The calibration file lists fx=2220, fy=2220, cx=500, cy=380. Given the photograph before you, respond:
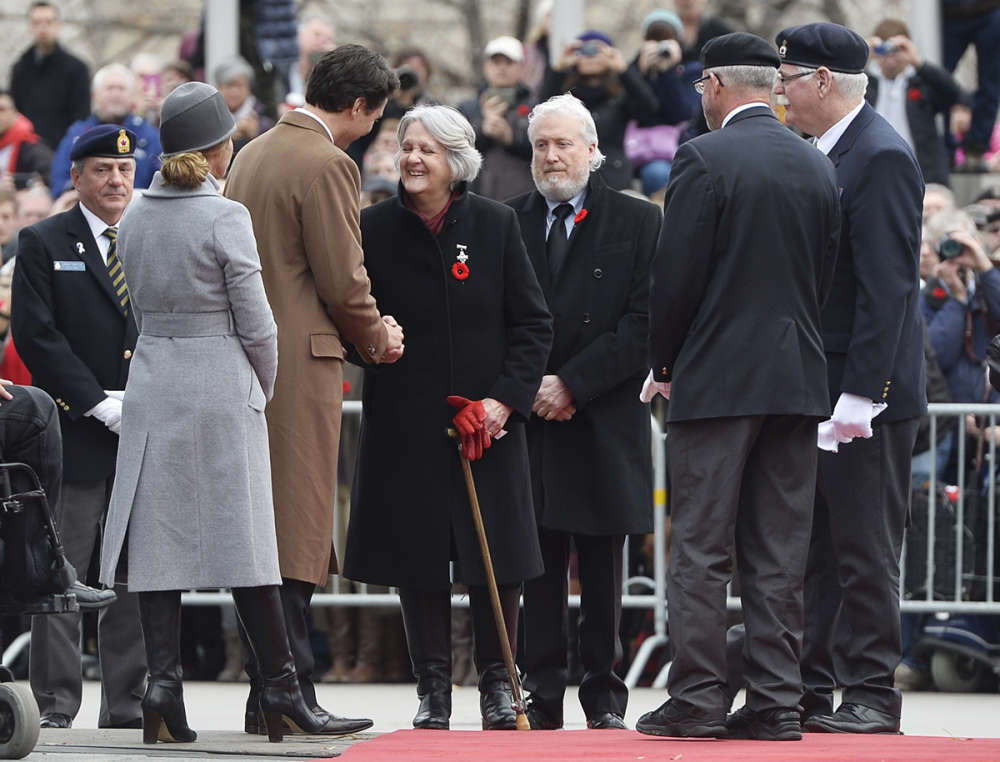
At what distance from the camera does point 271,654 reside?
695 cm

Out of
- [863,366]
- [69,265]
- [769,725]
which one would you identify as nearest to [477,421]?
[863,366]

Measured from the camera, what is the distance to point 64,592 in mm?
6828

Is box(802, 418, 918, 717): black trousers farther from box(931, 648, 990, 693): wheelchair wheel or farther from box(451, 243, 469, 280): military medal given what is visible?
box(931, 648, 990, 693): wheelchair wheel

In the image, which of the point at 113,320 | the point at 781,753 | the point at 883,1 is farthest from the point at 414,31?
the point at 781,753

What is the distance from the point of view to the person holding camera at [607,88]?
12.2 meters

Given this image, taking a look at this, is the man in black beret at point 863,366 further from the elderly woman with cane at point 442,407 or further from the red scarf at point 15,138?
the red scarf at point 15,138

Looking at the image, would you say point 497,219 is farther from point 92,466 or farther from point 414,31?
point 414,31

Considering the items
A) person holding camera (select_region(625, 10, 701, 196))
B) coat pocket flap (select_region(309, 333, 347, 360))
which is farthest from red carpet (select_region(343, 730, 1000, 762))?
person holding camera (select_region(625, 10, 701, 196))

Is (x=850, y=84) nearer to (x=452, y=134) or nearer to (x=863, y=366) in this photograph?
(x=863, y=366)

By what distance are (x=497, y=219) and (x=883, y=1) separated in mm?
23225

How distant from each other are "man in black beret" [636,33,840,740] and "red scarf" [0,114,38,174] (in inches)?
337

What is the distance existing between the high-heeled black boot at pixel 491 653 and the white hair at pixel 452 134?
1471 mm

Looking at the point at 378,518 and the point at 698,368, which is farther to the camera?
the point at 378,518

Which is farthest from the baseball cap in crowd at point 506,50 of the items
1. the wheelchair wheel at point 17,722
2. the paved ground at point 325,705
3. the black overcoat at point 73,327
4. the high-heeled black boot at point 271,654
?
the wheelchair wheel at point 17,722
